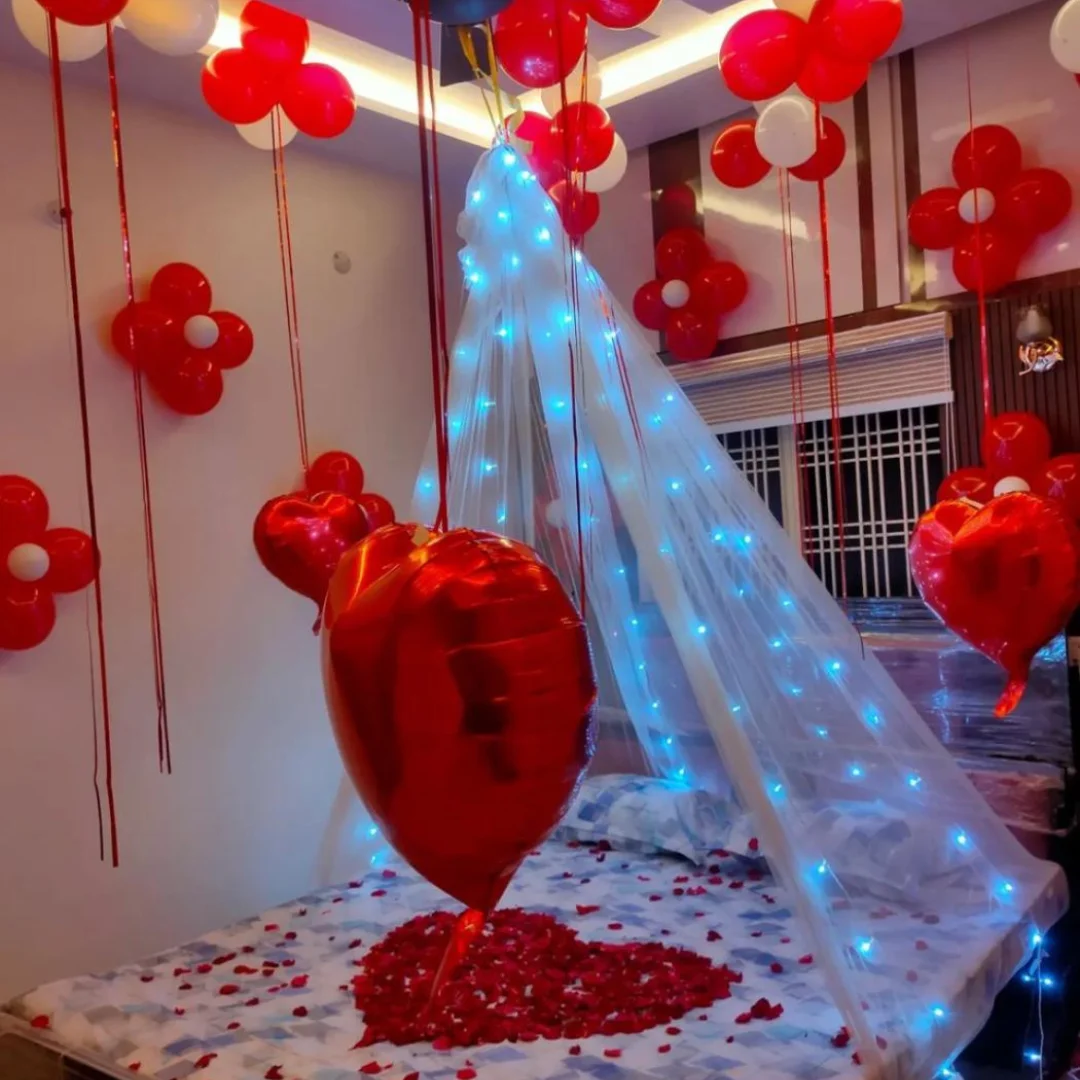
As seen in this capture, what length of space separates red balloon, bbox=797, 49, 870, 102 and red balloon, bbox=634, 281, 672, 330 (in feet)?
4.50

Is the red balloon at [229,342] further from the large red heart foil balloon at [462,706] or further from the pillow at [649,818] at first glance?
the large red heart foil balloon at [462,706]

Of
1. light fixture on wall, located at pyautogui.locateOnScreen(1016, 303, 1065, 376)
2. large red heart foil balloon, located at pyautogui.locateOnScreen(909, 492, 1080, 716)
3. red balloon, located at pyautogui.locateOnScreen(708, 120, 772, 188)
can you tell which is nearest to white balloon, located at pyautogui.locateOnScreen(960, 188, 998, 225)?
light fixture on wall, located at pyautogui.locateOnScreen(1016, 303, 1065, 376)

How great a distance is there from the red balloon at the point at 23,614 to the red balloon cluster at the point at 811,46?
7.27ft

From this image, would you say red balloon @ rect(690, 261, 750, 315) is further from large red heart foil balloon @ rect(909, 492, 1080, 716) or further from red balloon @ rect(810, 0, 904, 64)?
large red heart foil balloon @ rect(909, 492, 1080, 716)

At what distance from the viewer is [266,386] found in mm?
3877

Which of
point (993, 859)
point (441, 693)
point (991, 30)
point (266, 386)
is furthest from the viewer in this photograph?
point (266, 386)

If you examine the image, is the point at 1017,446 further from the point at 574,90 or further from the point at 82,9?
the point at 82,9

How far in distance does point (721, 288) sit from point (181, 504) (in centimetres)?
201

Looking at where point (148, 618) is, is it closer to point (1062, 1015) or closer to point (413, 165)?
point (413, 165)

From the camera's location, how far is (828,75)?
2512mm

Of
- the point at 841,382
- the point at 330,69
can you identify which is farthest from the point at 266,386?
the point at 841,382

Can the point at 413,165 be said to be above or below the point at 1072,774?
above

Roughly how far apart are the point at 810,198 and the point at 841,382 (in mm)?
654

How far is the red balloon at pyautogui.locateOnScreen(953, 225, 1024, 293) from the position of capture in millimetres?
3113
